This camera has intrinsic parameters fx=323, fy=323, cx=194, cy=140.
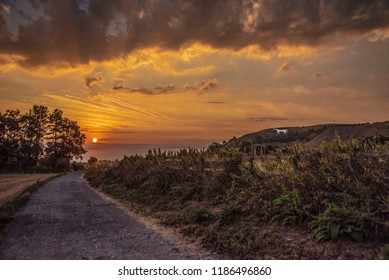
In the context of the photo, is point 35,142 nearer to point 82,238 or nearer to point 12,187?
point 12,187

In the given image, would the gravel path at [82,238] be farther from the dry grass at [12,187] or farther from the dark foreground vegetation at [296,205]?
the dry grass at [12,187]

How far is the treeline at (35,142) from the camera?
5766 centimetres

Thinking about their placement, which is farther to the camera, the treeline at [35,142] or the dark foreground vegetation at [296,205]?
the treeline at [35,142]

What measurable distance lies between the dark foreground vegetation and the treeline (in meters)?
56.0

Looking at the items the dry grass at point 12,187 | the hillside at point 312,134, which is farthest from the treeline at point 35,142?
the hillside at point 312,134

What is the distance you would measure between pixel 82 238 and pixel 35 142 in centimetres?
6054

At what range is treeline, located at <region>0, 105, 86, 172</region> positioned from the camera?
57.7m

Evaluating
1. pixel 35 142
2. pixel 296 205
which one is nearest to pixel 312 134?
pixel 296 205

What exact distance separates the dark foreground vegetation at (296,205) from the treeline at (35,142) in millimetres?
56028

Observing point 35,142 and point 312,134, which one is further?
point 35,142

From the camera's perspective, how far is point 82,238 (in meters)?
7.42

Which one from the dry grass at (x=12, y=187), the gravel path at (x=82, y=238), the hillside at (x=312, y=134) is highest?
the hillside at (x=312, y=134)

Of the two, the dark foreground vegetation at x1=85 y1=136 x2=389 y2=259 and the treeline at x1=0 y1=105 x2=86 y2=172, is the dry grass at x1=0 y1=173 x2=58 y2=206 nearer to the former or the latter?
the dark foreground vegetation at x1=85 y1=136 x2=389 y2=259
